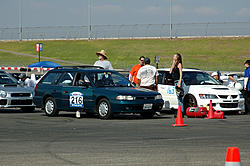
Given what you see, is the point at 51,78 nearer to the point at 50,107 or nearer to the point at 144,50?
the point at 50,107

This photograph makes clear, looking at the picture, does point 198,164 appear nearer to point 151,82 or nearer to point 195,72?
point 151,82

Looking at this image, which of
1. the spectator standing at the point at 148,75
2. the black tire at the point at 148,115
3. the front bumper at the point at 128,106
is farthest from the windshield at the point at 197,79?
the front bumper at the point at 128,106

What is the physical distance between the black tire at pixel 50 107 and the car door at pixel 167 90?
3.47m

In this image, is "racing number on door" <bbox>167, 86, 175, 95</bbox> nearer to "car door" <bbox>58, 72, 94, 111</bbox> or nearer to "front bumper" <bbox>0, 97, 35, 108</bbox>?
"car door" <bbox>58, 72, 94, 111</bbox>

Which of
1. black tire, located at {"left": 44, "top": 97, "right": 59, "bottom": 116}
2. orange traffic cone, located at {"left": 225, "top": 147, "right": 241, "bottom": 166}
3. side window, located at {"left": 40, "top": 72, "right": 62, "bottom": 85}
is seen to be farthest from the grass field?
orange traffic cone, located at {"left": 225, "top": 147, "right": 241, "bottom": 166}

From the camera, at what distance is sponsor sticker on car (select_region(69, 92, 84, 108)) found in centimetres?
1700

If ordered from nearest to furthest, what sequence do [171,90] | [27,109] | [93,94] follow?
1. [93,94]
2. [171,90]
3. [27,109]

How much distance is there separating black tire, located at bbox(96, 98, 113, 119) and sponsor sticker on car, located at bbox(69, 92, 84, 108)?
629 mm

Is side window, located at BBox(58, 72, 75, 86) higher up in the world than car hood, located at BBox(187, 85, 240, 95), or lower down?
higher up

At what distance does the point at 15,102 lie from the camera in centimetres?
1970

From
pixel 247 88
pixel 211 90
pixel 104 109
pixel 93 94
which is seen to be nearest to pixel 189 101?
pixel 211 90

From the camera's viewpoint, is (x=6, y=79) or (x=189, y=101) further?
(x=6, y=79)

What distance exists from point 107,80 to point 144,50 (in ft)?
225

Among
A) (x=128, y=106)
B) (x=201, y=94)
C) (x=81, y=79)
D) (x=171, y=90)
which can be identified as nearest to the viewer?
(x=128, y=106)
